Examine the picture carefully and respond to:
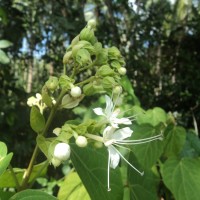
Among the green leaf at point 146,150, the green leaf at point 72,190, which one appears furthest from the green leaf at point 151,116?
the green leaf at point 72,190

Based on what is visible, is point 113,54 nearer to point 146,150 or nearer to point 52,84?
point 52,84

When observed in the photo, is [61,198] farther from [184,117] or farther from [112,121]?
[184,117]

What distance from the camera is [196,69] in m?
3.35

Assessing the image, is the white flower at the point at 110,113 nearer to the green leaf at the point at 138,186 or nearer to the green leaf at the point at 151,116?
the green leaf at the point at 138,186

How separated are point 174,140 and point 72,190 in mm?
250

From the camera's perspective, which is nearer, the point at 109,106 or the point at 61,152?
the point at 61,152

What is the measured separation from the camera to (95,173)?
646 mm

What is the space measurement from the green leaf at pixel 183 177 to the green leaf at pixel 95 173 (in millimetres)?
201

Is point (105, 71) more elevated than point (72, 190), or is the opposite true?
point (105, 71)

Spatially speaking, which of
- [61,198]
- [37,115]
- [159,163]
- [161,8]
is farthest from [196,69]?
[37,115]

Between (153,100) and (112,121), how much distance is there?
8.50ft

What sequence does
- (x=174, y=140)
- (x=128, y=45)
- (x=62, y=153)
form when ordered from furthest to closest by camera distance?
(x=128, y=45) < (x=174, y=140) < (x=62, y=153)

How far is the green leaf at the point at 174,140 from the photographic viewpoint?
0.96m

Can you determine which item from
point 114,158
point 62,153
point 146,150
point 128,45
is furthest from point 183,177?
point 128,45
